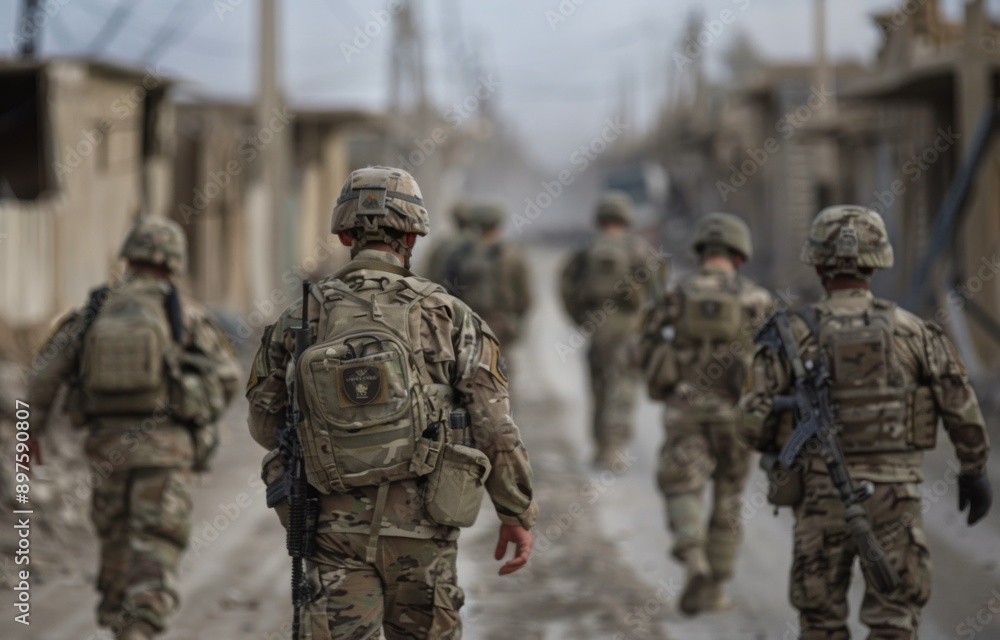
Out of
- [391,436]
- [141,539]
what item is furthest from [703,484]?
[391,436]

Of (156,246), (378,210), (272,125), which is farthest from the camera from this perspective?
(272,125)

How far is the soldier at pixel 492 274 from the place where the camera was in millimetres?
12070

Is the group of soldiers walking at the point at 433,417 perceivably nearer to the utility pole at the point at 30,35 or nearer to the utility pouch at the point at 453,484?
the utility pouch at the point at 453,484

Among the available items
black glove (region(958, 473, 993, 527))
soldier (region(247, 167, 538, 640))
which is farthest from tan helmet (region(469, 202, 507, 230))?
soldier (region(247, 167, 538, 640))

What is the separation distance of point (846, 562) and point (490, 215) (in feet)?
23.8

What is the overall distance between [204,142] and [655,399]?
581 inches

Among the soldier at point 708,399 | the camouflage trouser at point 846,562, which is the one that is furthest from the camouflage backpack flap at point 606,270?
the camouflage trouser at point 846,562

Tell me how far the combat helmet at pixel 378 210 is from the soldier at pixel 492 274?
760 centimetres

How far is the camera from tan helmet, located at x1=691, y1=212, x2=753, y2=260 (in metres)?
7.14

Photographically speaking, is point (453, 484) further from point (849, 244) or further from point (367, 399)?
point (849, 244)

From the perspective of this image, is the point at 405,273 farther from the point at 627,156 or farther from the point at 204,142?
the point at 627,156

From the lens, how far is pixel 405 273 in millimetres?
4293

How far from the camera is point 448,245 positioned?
12.6 meters

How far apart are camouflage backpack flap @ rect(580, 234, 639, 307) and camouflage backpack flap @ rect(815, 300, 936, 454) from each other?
6244 mm
